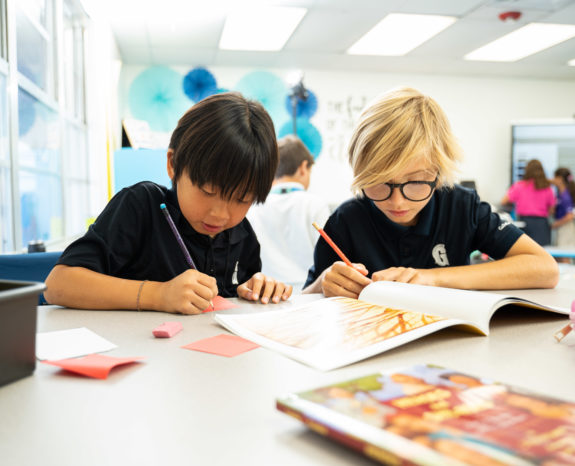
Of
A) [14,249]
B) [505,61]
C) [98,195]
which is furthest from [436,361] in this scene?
[505,61]

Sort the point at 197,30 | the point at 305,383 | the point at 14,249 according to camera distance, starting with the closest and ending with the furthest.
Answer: the point at 305,383 < the point at 14,249 < the point at 197,30

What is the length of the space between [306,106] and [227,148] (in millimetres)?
5241

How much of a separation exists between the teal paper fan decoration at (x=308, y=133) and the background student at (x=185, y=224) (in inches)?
193

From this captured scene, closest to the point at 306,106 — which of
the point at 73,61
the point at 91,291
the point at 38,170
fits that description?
the point at 73,61

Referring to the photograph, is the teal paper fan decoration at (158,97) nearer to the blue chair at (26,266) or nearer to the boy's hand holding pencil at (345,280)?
the blue chair at (26,266)

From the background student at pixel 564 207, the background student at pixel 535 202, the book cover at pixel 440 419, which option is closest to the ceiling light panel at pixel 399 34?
the background student at pixel 535 202

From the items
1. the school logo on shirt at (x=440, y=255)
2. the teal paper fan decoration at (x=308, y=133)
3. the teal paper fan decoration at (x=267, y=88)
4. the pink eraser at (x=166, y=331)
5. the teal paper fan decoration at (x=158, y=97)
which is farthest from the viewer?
the teal paper fan decoration at (x=308, y=133)

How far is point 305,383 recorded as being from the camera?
49 cm

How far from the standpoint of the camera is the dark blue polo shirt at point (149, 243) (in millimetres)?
1056

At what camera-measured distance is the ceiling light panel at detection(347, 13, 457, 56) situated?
4.38 metres

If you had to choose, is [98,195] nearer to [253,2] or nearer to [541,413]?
[253,2]

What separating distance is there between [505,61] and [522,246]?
5362mm

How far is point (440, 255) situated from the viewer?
1.32 meters

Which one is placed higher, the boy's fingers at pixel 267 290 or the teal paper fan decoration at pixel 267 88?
the teal paper fan decoration at pixel 267 88
